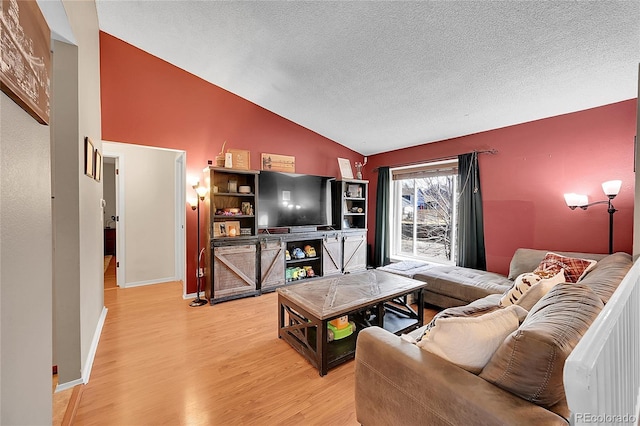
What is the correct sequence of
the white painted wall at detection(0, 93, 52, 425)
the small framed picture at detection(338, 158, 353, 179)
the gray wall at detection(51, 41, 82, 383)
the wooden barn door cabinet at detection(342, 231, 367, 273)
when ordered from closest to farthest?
1. the white painted wall at detection(0, 93, 52, 425)
2. the gray wall at detection(51, 41, 82, 383)
3. the wooden barn door cabinet at detection(342, 231, 367, 273)
4. the small framed picture at detection(338, 158, 353, 179)

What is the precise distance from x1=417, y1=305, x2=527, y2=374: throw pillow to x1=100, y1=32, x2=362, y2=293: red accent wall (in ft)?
11.2

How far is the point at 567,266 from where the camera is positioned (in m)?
2.55

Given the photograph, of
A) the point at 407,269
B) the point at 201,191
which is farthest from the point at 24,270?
the point at 407,269

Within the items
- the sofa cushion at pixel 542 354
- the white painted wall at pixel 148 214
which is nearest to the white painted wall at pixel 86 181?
the white painted wall at pixel 148 214

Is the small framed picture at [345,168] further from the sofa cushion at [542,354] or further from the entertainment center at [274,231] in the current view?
the sofa cushion at [542,354]

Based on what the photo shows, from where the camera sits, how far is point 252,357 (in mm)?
2164

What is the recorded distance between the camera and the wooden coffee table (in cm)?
201

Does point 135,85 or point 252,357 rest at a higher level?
point 135,85

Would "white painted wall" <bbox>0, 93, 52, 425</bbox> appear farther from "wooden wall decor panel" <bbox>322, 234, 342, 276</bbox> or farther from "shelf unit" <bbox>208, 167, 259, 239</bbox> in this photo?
"wooden wall decor panel" <bbox>322, 234, 342, 276</bbox>

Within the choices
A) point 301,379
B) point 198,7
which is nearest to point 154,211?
point 198,7

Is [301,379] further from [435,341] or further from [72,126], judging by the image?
[72,126]

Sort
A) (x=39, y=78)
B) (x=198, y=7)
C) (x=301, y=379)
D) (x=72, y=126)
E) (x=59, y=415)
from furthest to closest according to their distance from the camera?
(x=198, y=7) < (x=301, y=379) < (x=72, y=126) < (x=59, y=415) < (x=39, y=78)

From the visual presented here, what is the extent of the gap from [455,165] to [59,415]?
4.94 m

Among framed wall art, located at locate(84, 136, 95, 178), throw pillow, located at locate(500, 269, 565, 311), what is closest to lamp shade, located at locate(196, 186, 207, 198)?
framed wall art, located at locate(84, 136, 95, 178)
